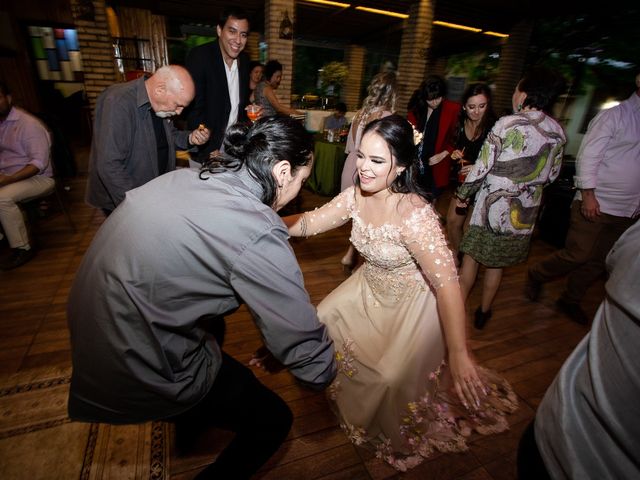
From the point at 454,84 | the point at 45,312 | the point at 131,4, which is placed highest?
the point at 131,4

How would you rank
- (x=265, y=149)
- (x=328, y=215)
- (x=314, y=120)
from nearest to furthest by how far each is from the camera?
(x=265, y=149)
(x=328, y=215)
(x=314, y=120)

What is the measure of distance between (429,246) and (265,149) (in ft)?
2.93

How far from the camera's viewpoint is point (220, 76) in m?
2.51

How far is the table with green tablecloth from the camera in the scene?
5.01 m

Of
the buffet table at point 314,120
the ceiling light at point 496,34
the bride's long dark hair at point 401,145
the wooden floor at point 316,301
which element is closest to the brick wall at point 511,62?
the ceiling light at point 496,34

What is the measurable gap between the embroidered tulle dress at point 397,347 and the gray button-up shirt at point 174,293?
712 mm

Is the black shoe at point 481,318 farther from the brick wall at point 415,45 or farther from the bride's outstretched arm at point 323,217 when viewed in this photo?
the brick wall at point 415,45

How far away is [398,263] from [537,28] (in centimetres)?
996

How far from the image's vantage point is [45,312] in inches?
93.7

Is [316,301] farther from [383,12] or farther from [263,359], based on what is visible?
[383,12]

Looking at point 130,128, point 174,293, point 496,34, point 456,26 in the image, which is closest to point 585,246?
point 174,293

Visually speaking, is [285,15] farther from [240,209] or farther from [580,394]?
[580,394]

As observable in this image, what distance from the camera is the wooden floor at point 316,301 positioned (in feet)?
5.15

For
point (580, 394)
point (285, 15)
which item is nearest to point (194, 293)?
point (580, 394)
